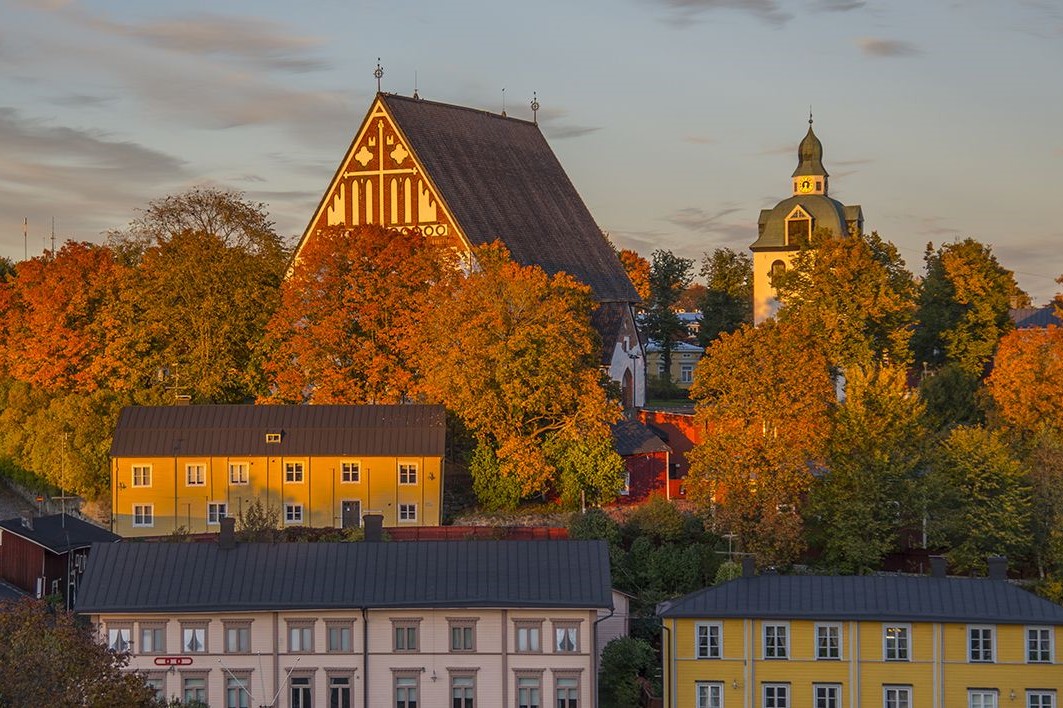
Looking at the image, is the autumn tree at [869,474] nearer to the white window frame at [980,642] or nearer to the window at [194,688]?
the white window frame at [980,642]

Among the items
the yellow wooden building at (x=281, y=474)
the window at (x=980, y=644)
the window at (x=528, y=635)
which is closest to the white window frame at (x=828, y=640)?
the window at (x=980, y=644)

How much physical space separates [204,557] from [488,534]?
1344 centimetres

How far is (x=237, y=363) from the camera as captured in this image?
79688mm

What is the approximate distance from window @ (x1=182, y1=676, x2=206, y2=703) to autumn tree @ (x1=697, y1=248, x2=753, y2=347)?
6165cm

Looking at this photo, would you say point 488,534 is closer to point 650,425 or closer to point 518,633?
point 518,633

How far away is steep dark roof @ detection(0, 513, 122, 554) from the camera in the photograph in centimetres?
6144

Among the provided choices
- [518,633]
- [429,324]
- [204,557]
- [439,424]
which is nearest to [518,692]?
[518,633]

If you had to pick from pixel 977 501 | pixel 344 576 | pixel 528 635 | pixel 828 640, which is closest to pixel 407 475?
pixel 344 576

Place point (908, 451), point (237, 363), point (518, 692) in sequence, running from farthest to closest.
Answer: point (237, 363) → point (908, 451) → point (518, 692)

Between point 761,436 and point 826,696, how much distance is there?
1307 cm

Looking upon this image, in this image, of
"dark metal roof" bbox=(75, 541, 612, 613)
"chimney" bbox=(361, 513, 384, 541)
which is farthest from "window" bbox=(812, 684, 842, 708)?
"chimney" bbox=(361, 513, 384, 541)

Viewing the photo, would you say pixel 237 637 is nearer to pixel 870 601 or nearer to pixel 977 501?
pixel 870 601

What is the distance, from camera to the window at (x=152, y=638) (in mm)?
53156

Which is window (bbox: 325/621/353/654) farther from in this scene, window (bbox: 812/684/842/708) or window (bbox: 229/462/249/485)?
window (bbox: 229/462/249/485)
